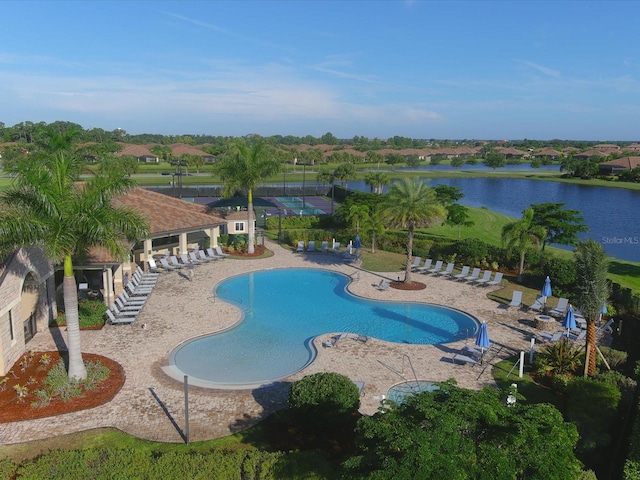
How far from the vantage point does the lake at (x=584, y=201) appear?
3941cm

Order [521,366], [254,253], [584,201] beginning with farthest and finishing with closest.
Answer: [584,201] < [254,253] < [521,366]

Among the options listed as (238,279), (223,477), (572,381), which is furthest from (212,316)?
(572,381)

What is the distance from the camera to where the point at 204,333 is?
1731 cm

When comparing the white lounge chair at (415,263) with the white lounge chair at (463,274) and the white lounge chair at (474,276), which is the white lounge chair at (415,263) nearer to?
the white lounge chair at (463,274)

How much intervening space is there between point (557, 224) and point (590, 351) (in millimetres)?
14489

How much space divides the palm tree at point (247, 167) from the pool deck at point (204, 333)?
686 centimetres

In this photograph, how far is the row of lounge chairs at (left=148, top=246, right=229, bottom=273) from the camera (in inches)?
978

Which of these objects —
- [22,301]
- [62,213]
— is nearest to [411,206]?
[62,213]

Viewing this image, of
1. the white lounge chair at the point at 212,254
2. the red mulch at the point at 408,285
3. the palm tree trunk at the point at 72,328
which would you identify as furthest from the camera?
the white lounge chair at the point at 212,254

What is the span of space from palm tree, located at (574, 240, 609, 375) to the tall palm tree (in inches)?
473

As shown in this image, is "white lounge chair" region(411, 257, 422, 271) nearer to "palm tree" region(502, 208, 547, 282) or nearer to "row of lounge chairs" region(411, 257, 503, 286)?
"row of lounge chairs" region(411, 257, 503, 286)

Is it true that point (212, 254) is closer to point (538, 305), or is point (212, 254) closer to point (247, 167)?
point (247, 167)

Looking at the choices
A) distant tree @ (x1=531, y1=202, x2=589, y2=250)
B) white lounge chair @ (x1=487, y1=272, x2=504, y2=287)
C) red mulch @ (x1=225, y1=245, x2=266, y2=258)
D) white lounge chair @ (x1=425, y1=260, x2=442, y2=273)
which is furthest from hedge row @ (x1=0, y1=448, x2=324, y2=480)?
distant tree @ (x1=531, y1=202, x2=589, y2=250)

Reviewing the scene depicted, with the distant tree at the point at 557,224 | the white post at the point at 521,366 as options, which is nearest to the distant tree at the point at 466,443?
the white post at the point at 521,366
